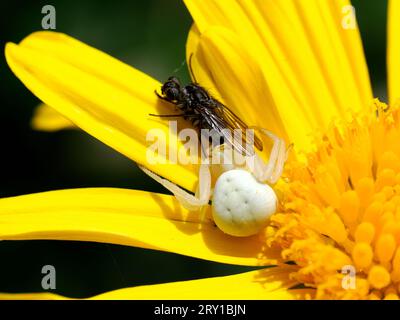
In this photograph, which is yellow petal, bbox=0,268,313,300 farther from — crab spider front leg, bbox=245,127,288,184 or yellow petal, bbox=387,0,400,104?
yellow petal, bbox=387,0,400,104

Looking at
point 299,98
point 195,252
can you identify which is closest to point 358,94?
point 299,98

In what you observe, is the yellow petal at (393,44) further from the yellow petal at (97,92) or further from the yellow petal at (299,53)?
the yellow petal at (97,92)

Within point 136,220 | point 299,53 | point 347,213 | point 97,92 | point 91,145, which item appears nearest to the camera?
point 347,213

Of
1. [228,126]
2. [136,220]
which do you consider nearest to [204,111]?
[228,126]

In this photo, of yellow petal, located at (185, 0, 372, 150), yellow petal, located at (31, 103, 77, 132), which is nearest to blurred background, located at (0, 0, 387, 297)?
yellow petal, located at (31, 103, 77, 132)

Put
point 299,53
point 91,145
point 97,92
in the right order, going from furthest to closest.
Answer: point 91,145 < point 299,53 < point 97,92

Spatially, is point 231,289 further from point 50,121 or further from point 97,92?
point 50,121

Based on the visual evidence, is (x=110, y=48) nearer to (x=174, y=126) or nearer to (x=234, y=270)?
(x=174, y=126)

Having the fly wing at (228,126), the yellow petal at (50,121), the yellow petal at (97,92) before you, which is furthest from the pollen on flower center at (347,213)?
the yellow petal at (50,121)
